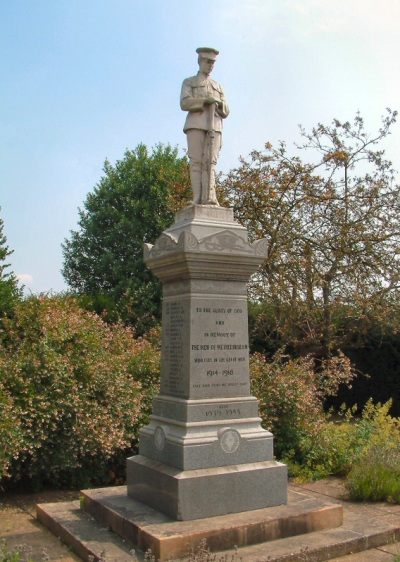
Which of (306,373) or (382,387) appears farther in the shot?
(382,387)

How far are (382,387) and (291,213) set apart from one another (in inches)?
226

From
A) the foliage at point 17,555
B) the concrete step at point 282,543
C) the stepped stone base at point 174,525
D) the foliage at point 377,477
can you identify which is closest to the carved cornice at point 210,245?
the stepped stone base at point 174,525

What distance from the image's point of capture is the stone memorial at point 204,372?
6059mm

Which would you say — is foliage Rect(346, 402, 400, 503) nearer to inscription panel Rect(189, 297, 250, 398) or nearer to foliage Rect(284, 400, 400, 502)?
foliage Rect(284, 400, 400, 502)

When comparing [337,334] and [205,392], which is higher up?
[337,334]

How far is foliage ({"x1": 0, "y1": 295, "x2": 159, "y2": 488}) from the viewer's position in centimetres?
840

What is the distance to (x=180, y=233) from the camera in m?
6.46

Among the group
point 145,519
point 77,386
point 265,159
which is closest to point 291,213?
point 265,159

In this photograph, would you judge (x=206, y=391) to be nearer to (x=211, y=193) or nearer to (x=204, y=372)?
(x=204, y=372)

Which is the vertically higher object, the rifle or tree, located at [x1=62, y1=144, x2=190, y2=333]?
tree, located at [x1=62, y1=144, x2=190, y2=333]

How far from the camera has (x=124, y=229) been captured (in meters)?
23.4

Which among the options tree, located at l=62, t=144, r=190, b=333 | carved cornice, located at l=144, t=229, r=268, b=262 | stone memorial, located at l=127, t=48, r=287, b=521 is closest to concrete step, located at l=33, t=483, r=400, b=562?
stone memorial, located at l=127, t=48, r=287, b=521

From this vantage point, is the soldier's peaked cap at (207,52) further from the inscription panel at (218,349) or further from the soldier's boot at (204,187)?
the inscription panel at (218,349)

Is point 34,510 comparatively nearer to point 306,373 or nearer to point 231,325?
point 231,325
